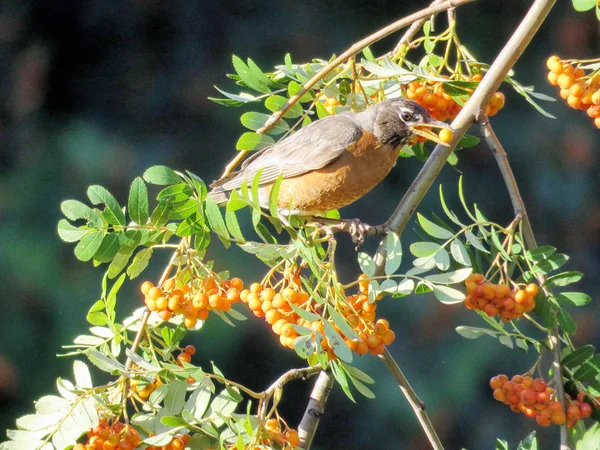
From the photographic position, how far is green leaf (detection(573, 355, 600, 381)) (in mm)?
1473

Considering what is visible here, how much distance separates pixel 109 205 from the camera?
1.39 metres

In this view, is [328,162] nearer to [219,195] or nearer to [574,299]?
[219,195]

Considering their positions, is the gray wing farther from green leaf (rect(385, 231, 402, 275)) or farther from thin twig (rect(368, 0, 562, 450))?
green leaf (rect(385, 231, 402, 275))

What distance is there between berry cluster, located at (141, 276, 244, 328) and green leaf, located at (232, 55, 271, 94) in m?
0.36

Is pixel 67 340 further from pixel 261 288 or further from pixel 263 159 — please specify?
pixel 261 288

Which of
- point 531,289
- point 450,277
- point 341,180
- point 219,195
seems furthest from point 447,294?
point 219,195

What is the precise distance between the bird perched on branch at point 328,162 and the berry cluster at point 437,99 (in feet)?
0.36

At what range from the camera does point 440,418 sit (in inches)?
127

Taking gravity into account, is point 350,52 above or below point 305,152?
above

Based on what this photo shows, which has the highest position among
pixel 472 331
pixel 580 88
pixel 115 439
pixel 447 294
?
pixel 580 88

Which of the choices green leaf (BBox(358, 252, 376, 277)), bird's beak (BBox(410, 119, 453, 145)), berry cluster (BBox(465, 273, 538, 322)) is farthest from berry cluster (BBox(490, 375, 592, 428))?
bird's beak (BBox(410, 119, 453, 145))

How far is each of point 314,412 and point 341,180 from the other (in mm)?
659

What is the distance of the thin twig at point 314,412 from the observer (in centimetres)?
137

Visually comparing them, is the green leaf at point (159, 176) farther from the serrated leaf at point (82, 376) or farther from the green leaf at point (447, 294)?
the green leaf at point (447, 294)
